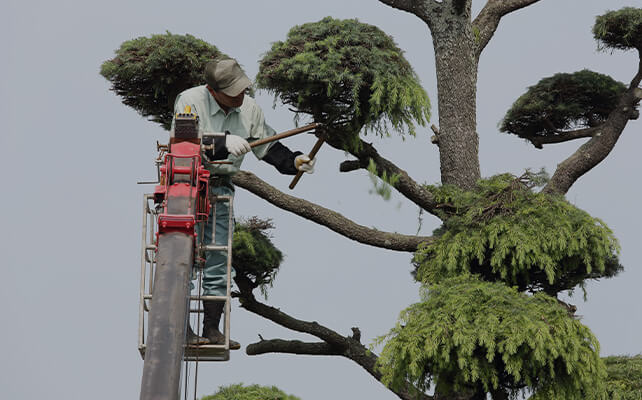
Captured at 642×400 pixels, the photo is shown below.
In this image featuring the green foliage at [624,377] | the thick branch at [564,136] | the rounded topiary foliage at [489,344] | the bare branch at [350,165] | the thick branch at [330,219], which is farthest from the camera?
the thick branch at [564,136]

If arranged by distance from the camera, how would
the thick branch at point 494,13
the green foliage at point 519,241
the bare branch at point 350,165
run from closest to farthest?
the green foliage at point 519,241 < the bare branch at point 350,165 < the thick branch at point 494,13

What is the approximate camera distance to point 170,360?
5.60 metres

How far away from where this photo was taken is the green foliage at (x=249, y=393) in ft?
26.4

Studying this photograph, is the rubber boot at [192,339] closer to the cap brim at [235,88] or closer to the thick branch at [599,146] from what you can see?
the cap brim at [235,88]

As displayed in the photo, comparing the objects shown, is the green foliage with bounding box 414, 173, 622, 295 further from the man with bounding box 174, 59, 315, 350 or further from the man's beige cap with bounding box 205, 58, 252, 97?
the man's beige cap with bounding box 205, 58, 252, 97

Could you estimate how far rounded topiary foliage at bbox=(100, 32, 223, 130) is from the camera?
31.4 ft

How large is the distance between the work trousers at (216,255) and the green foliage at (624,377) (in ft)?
11.0

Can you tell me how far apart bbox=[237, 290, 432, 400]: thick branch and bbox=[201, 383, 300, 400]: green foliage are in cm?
196

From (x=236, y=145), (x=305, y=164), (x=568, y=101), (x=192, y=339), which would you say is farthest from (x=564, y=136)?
(x=192, y=339)

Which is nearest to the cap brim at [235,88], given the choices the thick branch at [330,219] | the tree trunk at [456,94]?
the thick branch at [330,219]

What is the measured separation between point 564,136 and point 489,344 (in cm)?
404

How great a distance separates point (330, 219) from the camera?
9.83 meters

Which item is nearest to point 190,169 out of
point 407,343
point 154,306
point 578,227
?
point 154,306

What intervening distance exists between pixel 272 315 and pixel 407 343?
3.10 metres
